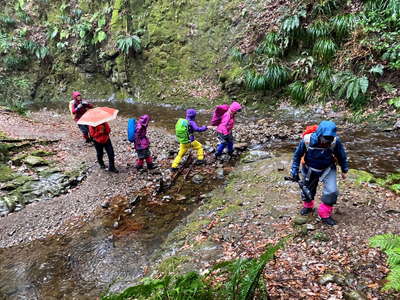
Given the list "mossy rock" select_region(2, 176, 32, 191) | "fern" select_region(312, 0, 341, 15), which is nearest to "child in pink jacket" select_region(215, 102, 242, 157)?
"mossy rock" select_region(2, 176, 32, 191)

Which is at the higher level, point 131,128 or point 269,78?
point 269,78

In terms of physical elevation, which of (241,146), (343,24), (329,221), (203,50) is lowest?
(241,146)

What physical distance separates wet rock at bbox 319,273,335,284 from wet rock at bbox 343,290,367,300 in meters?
0.22

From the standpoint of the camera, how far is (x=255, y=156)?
8.62 meters

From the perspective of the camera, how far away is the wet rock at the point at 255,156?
8.48 meters

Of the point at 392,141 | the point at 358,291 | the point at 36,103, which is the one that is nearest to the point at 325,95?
the point at 392,141

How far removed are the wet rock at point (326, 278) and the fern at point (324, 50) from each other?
379 inches

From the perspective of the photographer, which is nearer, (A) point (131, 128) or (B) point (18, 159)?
(A) point (131, 128)

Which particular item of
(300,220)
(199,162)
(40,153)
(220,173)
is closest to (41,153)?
(40,153)

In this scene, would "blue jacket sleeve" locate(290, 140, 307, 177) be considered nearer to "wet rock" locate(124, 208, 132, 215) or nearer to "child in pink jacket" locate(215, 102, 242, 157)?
"child in pink jacket" locate(215, 102, 242, 157)

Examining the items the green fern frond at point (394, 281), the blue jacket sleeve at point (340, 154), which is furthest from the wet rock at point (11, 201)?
the green fern frond at point (394, 281)

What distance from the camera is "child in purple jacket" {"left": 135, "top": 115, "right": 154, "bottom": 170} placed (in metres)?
7.90

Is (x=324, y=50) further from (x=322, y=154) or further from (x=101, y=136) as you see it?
(x=101, y=136)

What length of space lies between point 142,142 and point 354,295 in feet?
19.5
